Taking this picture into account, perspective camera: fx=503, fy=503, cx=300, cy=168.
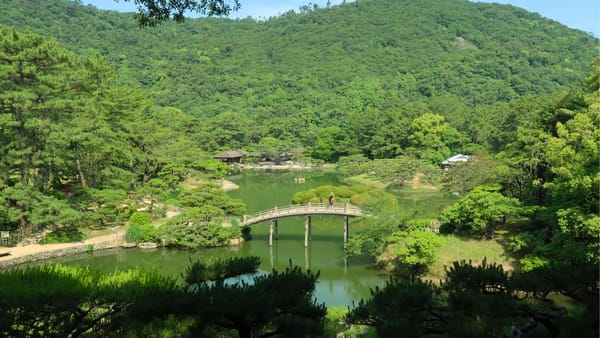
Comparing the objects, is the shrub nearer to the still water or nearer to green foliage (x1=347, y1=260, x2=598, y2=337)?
the still water

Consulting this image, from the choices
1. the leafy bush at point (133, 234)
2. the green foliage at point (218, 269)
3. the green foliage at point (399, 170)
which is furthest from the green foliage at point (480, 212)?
the green foliage at point (399, 170)

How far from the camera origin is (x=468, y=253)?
650 inches

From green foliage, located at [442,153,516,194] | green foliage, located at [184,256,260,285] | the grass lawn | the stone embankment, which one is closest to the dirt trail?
the stone embankment

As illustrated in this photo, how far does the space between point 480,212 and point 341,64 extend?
7967cm

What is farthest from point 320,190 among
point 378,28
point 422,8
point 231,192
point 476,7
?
point 476,7

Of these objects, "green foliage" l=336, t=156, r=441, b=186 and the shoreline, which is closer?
the shoreline

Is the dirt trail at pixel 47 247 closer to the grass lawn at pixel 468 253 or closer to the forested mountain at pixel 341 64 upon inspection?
the grass lawn at pixel 468 253

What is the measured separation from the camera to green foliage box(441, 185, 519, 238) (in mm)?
16219

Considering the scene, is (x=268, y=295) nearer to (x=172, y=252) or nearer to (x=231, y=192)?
(x=172, y=252)

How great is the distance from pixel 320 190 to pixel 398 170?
31.1 feet

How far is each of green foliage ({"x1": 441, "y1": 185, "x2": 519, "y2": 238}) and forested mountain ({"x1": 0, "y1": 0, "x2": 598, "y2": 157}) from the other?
28.1 m

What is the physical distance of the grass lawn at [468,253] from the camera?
1591cm

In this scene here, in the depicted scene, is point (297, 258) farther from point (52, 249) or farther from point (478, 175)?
point (52, 249)

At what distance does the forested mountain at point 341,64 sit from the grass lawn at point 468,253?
28.6 m
